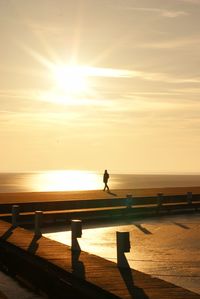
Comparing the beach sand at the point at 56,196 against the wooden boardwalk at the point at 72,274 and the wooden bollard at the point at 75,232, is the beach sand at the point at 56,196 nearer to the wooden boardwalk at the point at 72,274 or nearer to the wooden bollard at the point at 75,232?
the wooden boardwalk at the point at 72,274

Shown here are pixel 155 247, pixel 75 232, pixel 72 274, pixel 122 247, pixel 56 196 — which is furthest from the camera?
pixel 56 196

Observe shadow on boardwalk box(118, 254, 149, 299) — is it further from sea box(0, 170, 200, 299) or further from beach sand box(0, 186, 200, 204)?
beach sand box(0, 186, 200, 204)

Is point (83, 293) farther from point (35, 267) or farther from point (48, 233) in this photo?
point (48, 233)

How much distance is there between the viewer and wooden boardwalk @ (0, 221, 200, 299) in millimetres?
10375

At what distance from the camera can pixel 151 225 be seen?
2419 centimetres

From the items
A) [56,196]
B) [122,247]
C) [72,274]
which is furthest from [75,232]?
[56,196]

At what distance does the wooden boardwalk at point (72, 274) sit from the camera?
10.4 metres

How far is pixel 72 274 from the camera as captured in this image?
1172cm

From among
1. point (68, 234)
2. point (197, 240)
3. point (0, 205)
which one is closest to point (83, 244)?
Result: point (68, 234)

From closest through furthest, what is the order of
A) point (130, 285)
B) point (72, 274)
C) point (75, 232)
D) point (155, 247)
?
point (130, 285), point (72, 274), point (75, 232), point (155, 247)

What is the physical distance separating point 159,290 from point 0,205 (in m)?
14.2

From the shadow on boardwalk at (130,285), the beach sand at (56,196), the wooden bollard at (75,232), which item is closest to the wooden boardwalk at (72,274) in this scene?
the shadow on boardwalk at (130,285)

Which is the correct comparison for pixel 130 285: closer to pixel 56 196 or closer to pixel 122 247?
pixel 122 247

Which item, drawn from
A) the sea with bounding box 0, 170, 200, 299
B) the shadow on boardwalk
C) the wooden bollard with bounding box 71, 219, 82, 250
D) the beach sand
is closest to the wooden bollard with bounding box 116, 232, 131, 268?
the shadow on boardwalk
